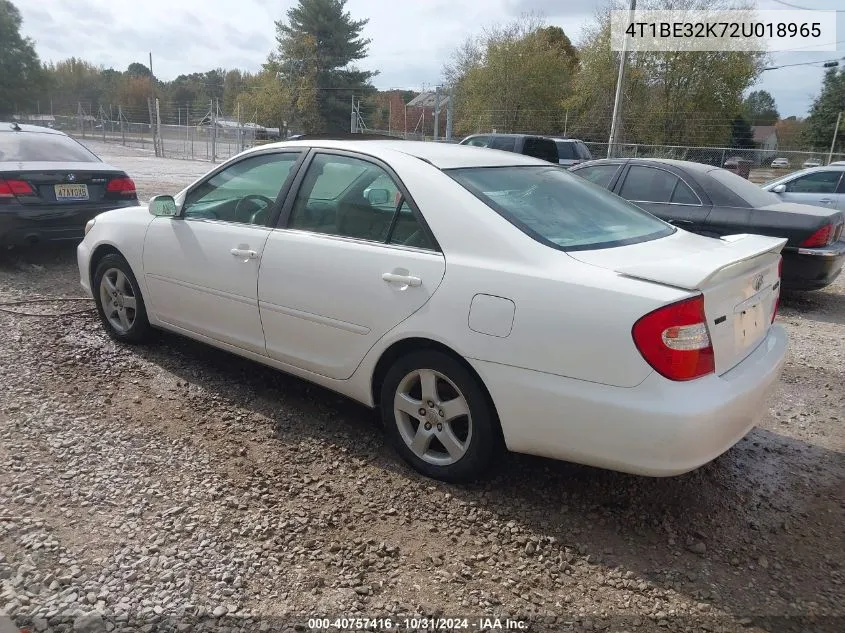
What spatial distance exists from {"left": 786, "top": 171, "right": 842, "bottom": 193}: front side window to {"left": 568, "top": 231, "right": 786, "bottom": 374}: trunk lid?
847 cm

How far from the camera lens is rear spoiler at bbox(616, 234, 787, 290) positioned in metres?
2.51

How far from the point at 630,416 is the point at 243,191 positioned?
2692 millimetres

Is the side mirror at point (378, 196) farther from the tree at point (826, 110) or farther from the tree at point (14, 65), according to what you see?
the tree at point (14, 65)

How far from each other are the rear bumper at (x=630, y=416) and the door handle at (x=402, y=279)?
48cm

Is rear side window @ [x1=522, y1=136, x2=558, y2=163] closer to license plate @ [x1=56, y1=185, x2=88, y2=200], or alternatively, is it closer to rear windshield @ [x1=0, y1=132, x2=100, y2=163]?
rear windshield @ [x1=0, y1=132, x2=100, y2=163]

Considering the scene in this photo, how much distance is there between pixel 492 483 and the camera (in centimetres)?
313

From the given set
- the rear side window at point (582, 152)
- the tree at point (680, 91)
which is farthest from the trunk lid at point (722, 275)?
the tree at point (680, 91)

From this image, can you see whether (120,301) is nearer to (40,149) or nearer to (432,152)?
(432,152)

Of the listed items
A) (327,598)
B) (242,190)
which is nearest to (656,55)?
(242,190)

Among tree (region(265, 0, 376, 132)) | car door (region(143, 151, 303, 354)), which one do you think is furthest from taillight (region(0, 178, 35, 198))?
tree (region(265, 0, 376, 132))

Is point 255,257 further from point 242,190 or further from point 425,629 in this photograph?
point 425,629

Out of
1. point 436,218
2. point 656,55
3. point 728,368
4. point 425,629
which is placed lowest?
point 425,629

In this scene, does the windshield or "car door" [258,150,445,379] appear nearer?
"car door" [258,150,445,379]

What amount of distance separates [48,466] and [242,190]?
1868 mm
